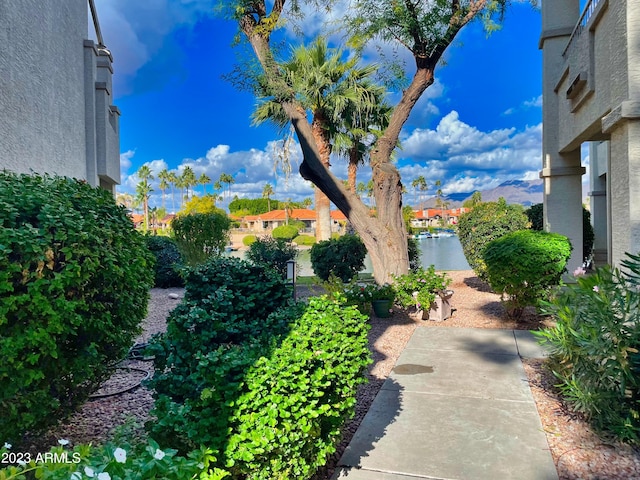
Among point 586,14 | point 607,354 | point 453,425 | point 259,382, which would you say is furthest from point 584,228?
point 259,382

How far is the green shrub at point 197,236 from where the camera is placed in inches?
528

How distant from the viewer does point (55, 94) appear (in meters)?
7.27

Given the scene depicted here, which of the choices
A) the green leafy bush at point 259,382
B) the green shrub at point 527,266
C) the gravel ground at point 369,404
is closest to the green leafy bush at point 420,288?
the gravel ground at point 369,404

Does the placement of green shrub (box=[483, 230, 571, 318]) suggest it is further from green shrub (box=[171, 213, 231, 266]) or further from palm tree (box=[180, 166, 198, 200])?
palm tree (box=[180, 166, 198, 200])

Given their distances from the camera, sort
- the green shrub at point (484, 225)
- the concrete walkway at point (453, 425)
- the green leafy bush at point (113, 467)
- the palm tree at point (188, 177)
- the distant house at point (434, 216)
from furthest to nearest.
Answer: the distant house at point (434, 216)
the palm tree at point (188, 177)
the green shrub at point (484, 225)
the concrete walkway at point (453, 425)
the green leafy bush at point (113, 467)

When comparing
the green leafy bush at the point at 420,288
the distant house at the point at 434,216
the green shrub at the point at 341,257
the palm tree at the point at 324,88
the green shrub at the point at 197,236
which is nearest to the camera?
the green leafy bush at the point at 420,288

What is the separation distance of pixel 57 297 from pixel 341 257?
9.70 m

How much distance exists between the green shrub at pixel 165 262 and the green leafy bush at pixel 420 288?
6890 millimetres

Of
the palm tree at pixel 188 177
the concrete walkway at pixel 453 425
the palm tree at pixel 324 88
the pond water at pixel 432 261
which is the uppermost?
the palm tree at pixel 188 177

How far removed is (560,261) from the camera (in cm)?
674

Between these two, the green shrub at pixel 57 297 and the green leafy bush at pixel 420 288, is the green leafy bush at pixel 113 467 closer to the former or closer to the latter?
the green shrub at pixel 57 297

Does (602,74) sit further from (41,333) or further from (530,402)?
(41,333)

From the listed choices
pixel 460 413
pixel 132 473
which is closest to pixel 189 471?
pixel 132 473

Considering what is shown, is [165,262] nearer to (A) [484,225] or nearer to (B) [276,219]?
(A) [484,225]
